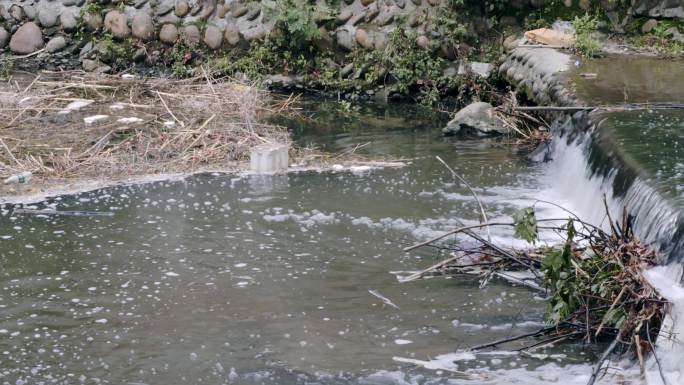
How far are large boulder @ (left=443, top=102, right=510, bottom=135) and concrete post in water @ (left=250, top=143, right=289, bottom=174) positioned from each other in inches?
107

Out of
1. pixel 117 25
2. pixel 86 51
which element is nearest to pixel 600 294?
pixel 117 25

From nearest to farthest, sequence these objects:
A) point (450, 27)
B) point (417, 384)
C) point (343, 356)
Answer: point (417, 384)
point (343, 356)
point (450, 27)

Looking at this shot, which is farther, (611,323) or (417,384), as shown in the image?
(611,323)

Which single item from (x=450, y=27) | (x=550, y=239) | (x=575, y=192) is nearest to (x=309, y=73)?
A: (x=450, y=27)

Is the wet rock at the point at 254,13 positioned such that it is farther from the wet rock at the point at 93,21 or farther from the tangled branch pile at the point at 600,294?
the tangled branch pile at the point at 600,294

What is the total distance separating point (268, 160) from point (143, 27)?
653 cm

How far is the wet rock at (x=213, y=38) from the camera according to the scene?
1545 centimetres

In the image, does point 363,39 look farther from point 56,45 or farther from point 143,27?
point 56,45

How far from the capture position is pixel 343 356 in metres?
5.63

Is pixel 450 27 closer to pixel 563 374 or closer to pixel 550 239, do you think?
pixel 550 239

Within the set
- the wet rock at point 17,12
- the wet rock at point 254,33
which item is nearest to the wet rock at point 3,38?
the wet rock at point 17,12

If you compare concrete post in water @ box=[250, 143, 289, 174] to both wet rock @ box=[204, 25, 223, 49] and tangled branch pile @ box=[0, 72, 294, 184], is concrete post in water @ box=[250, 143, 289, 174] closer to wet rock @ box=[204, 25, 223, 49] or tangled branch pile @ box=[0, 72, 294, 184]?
tangled branch pile @ box=[0, 72, 294, 184]

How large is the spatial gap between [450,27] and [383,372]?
9.60m

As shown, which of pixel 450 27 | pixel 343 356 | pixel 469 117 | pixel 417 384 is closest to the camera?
pixel 417 384
